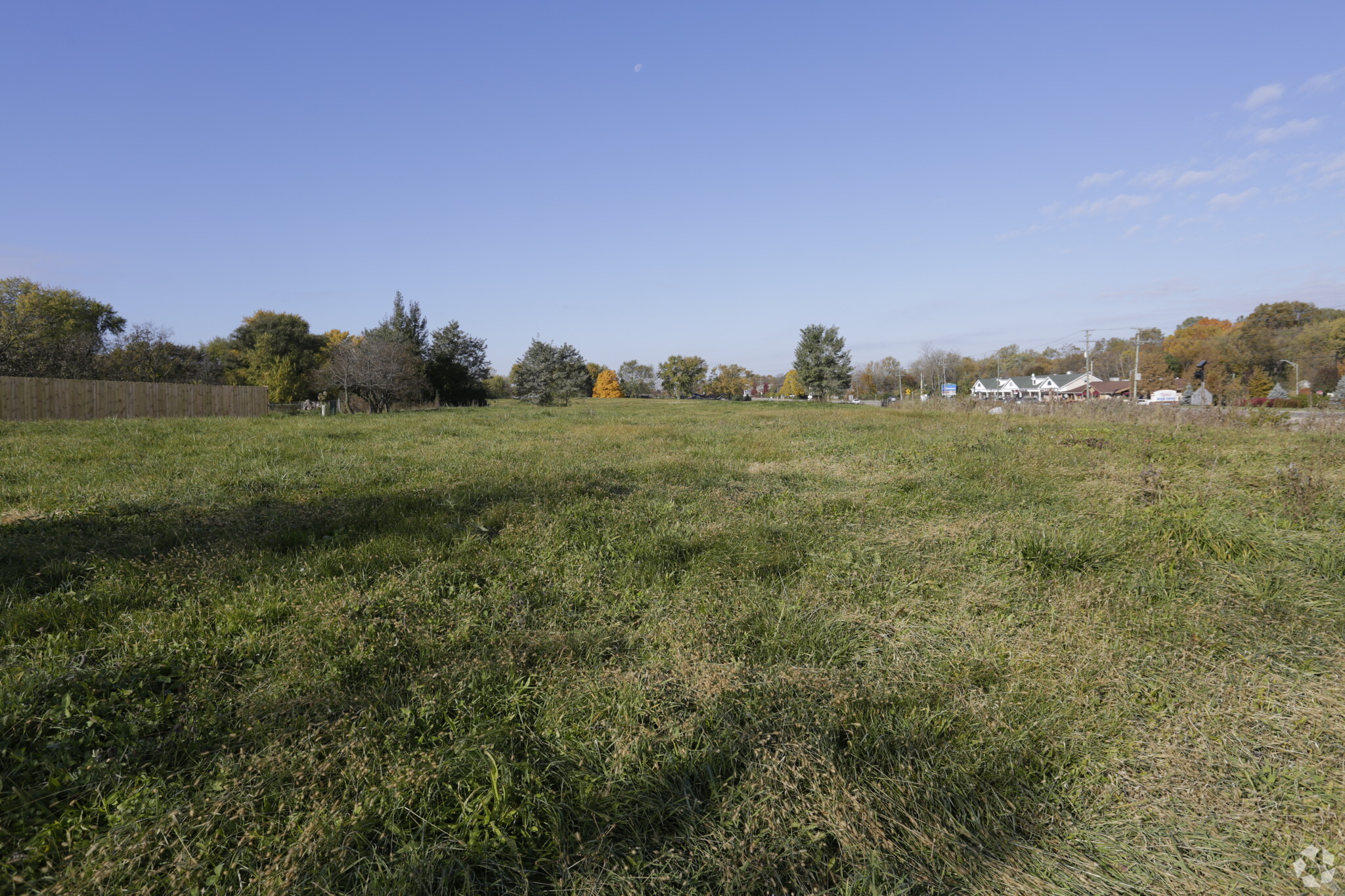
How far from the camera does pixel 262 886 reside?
73.9 inches

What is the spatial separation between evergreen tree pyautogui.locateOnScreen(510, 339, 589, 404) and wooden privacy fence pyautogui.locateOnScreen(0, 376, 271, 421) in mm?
21231

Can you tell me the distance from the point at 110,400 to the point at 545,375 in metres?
29.4

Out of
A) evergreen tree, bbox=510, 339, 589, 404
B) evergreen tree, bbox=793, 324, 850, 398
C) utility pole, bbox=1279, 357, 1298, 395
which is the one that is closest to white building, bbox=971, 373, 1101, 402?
utility pole, bbox=1279, 357, 1298, 395

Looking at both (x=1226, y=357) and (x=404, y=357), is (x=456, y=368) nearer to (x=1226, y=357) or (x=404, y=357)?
(x=404, y=357)

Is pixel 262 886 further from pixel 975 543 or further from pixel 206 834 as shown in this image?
pixel 975 543

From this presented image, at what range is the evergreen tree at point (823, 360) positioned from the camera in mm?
62688

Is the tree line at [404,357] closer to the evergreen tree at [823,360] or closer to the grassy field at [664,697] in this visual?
the evergreen tree at [823,360]

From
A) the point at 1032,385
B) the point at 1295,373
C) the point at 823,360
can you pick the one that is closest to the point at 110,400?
the point at 823,360

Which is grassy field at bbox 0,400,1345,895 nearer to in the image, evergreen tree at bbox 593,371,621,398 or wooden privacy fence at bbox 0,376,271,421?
wooden privacy fence at bbox 0,376,271,421

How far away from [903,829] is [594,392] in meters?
104

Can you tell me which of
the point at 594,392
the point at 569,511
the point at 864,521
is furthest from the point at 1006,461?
the point at 594,392

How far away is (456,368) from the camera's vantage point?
48312 mm

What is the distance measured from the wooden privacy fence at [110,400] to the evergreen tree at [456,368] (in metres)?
20.6

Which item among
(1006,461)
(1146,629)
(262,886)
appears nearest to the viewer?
(262,886)
